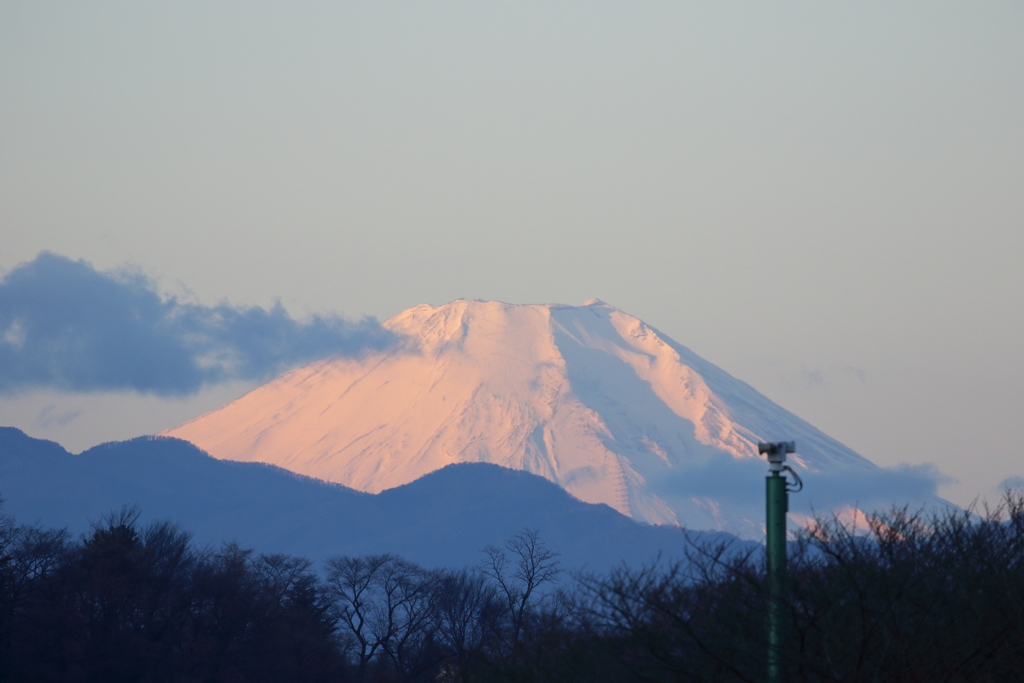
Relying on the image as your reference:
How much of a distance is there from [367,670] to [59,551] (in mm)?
15746

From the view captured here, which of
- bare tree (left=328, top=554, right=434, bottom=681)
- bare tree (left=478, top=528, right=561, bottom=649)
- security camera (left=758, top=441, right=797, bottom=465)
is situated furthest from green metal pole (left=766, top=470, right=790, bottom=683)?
bare tree (left=328, top=554, right=434, bottom=681)

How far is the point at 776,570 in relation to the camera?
38.5 feet

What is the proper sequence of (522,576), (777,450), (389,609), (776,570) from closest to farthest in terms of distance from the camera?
1. (777,450)
2. (776,570)
3. (389,609)
4. (522,576)

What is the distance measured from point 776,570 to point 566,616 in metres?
25.9

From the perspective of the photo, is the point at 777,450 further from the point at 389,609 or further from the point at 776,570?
the point at 389,609

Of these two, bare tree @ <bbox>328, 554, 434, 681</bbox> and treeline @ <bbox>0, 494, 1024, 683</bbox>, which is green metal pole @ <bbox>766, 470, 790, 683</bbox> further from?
bare tree @ <bbox>328, 554, 434, 681</bbox>

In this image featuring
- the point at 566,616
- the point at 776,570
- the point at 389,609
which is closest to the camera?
the point at 776,570

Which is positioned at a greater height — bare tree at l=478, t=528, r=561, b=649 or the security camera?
bare tree at l=478, t=528, r=561, b=649

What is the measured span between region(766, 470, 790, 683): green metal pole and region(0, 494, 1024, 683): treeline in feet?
0.54

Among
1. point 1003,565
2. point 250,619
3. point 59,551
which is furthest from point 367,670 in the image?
point 1003,565

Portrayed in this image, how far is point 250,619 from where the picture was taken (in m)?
49.9

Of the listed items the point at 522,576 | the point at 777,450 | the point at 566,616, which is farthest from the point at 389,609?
the point at 777,450

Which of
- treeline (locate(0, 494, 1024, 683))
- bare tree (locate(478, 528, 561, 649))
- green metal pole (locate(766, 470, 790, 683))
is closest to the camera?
green metal pole (locate(766, 470, 790, 683))

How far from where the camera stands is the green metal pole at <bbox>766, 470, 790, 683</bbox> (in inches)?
441
